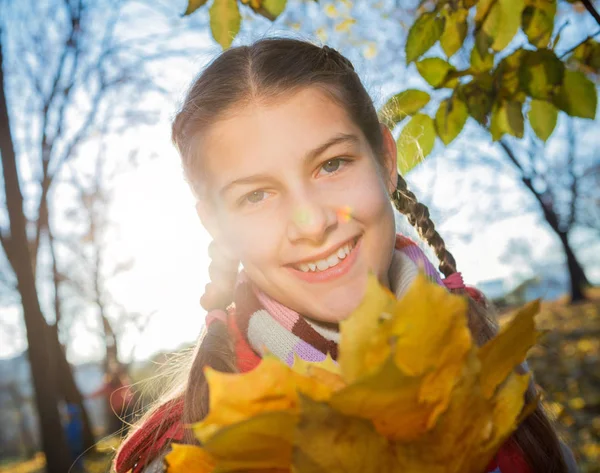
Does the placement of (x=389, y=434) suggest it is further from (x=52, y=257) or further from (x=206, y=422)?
(x=52, y=257)

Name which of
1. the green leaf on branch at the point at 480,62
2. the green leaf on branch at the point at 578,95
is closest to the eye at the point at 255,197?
the green leaf on branch at the point at 480,62

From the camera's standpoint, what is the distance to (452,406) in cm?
30

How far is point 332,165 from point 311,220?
202 mm

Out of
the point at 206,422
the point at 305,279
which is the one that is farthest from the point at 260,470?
the point at 305,279

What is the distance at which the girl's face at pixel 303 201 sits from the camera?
1.00 metres

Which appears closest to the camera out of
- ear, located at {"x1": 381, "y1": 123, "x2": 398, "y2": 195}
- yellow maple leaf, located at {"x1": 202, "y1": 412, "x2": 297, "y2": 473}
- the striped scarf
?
yellow maple leaf, located at {"x1": 202, "y1": 412, "x2": 297, "y2": 473}

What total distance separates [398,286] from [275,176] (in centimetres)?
46

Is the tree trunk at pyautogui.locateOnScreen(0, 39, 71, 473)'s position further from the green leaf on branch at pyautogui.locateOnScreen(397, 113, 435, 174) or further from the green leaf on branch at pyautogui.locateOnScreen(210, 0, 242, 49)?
the green leaf on branch at pyautogui.locateOnScreen(397, 113, 435, 174)

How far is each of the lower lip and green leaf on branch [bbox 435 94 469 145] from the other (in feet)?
1.27

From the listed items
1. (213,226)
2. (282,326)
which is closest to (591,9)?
(282,326)

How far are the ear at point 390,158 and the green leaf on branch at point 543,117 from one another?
42cm

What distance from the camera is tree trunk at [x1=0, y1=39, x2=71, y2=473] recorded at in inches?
163

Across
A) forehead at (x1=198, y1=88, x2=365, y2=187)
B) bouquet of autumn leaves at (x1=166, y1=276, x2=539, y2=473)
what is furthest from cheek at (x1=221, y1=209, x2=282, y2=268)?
bouquet of autumn leaves at (x1=166, y1=276, x2=539, y2=473)

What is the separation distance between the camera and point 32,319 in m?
4.28
